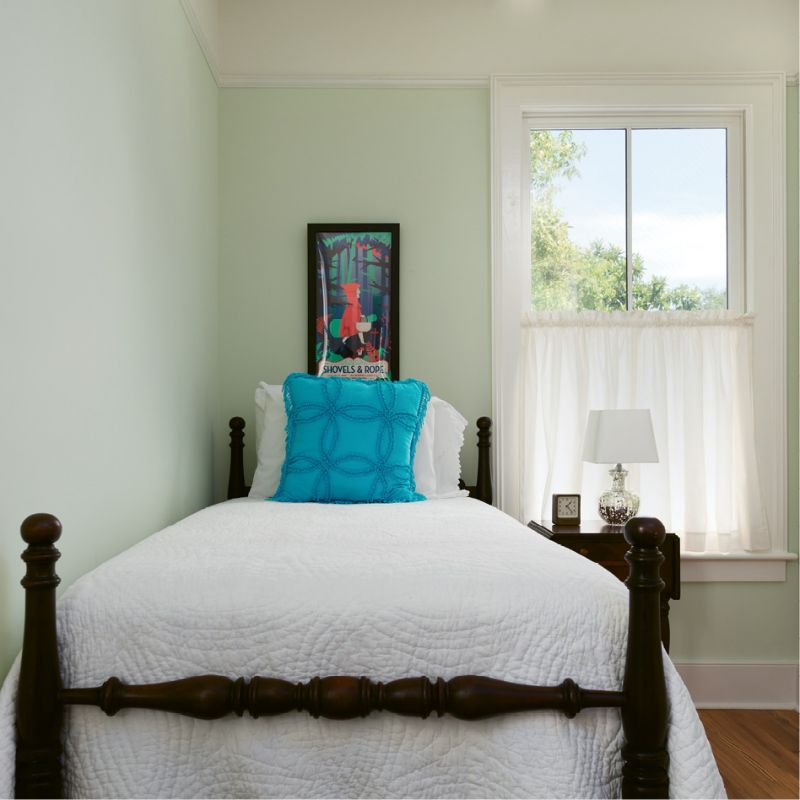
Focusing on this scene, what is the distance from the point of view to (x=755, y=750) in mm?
2719

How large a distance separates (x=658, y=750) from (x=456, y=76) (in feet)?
8.98

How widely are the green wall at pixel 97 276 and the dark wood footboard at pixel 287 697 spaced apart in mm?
178

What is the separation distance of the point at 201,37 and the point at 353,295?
3.58 feet

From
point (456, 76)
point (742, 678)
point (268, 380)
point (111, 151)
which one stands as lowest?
point (742, 678)

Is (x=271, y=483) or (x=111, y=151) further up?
(x=111, y=151)

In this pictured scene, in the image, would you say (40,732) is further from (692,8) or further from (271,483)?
(692,8)

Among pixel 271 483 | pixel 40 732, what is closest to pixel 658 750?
pixel 40 732

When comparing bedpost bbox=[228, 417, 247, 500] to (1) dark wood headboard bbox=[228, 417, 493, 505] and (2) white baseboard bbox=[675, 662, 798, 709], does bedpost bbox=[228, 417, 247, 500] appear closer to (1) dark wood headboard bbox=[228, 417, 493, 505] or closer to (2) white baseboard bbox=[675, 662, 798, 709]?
(1) dark wood headboard bbox=[228, 417, 493, 505]

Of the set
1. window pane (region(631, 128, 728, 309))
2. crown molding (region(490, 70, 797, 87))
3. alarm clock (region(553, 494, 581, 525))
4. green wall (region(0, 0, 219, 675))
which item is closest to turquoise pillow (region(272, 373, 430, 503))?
green wall (region(0, 0, 219, 675))

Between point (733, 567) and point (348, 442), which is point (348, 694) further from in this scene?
point (733, 567)

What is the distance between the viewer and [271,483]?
2.82 metres

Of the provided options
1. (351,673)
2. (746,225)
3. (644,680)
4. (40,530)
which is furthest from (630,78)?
(40,530)

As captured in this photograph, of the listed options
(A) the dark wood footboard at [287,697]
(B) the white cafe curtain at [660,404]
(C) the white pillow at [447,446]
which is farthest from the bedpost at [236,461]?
(A) the dark wood footboard at [287,697]

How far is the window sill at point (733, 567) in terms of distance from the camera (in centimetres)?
321
